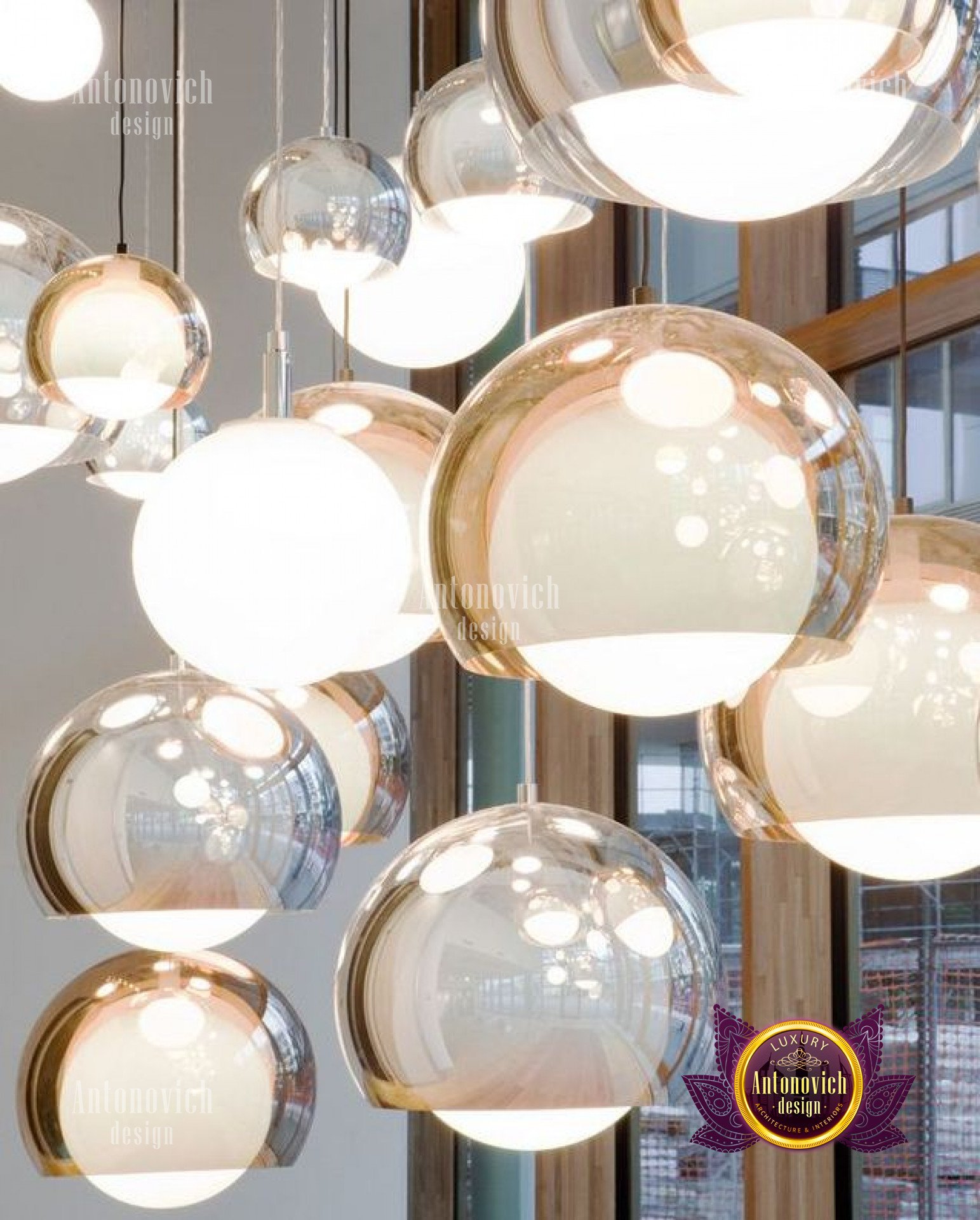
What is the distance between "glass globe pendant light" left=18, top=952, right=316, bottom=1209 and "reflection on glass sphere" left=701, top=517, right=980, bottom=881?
0.54 metres

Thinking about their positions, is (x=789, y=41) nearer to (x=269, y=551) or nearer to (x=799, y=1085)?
(x=269, y=551)

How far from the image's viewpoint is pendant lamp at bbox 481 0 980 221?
34.9 inches

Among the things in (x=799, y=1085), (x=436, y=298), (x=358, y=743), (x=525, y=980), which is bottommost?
(x=799, y=1085)

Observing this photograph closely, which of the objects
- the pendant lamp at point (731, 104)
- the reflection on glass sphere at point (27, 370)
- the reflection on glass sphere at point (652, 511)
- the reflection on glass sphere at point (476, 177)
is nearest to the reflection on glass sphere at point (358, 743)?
the reflection on glass sphere at point (27, 370)

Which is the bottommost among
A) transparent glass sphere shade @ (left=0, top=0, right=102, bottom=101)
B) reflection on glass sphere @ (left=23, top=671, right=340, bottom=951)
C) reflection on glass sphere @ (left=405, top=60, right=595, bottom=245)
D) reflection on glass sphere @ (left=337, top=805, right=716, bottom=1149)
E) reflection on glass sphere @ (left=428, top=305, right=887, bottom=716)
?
reflection on glass sphere @ (left=337, top=805, right=716, bottom=1149)

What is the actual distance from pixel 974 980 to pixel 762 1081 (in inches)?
22.8

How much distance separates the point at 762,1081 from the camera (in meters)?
3.75

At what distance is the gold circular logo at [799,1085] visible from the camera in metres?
3.59

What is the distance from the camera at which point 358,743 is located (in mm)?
2156

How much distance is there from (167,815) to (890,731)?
546 mm

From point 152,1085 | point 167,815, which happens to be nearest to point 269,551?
point 167,815

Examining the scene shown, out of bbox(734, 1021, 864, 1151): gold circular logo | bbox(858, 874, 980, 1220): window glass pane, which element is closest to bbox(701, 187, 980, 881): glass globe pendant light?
bbox(858, 874, 980, 1220): window glass pane

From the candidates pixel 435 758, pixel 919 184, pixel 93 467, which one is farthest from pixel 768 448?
pixel 435 758

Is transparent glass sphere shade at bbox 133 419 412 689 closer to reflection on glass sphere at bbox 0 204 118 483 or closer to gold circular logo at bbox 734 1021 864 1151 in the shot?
reflection on glass sphere at bbox 0 204 118 483
